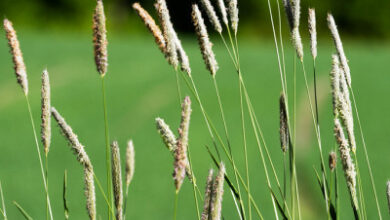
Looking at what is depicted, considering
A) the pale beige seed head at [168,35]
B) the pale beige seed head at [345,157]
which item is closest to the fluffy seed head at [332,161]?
the pale beige seed head at [345,157]

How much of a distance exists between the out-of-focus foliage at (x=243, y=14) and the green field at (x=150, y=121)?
5191 millimetres

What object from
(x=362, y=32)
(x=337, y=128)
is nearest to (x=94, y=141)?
(x=337, y=128)

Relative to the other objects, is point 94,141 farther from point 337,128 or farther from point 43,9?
point 43,9

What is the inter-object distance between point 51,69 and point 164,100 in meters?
2.88

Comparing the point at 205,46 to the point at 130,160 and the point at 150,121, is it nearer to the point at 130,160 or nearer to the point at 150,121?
the point at 130,160

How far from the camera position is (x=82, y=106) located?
944 centimetres

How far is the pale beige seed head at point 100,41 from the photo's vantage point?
756 millimetres

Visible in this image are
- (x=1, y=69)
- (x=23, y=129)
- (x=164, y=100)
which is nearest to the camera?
(x=23, y=129)

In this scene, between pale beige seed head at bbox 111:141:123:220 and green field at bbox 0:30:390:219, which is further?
green field at bbox 0:30:390:219

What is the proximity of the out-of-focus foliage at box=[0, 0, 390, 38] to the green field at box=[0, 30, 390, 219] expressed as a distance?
17.0 ft

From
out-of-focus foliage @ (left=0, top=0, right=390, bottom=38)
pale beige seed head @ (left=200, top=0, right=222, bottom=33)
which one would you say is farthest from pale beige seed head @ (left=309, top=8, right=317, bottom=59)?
out-of-focus foliage @ (left=0, top=0, right=390, bottom=38)

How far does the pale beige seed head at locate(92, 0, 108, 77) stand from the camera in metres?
0.76

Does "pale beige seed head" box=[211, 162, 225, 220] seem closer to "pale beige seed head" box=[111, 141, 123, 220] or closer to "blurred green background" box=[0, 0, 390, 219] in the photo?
"pale beige seed head" box=[111, 141, 123, 220]

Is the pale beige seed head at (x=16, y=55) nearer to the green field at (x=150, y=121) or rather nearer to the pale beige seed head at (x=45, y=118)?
the pale beige seed head at (x=45, y=118)
